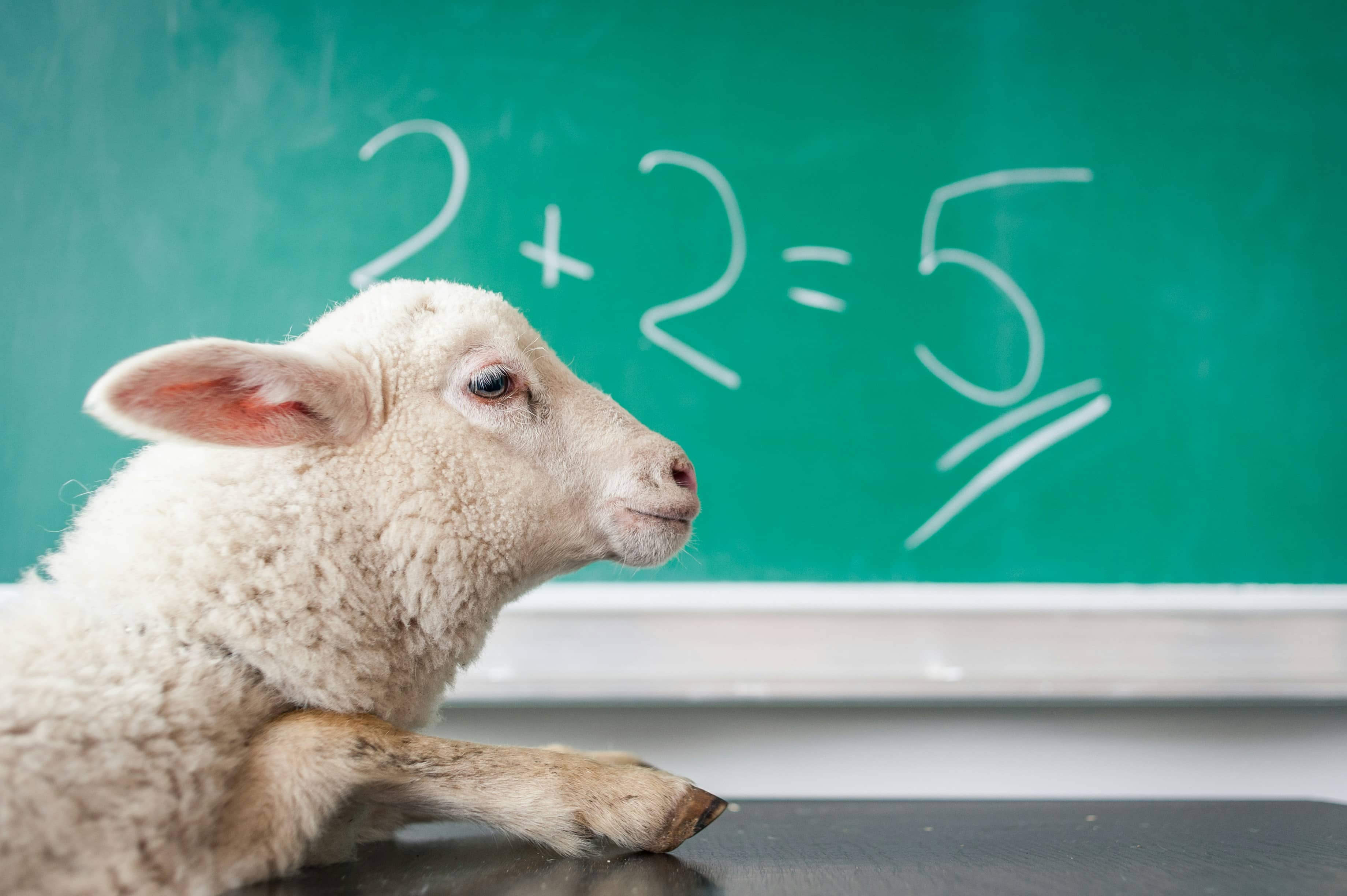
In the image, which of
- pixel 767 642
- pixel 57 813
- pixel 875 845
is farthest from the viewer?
pixel 767 642

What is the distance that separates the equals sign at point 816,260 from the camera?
1048 millimetres

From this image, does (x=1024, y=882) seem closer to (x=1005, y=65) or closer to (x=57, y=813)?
(x=57, y=813)

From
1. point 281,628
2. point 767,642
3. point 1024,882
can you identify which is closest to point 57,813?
point 281,628

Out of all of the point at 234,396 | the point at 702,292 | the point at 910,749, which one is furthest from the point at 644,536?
the point at 910,749

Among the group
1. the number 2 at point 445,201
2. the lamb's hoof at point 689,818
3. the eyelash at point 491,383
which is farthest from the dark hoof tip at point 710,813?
the number 2 at point 445,201

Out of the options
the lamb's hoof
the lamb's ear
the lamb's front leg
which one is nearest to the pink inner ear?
the lamb's ear

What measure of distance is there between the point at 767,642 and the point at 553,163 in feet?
2.16

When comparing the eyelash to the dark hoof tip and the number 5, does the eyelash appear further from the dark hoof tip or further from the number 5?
the number 5

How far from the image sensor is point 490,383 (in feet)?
1.58

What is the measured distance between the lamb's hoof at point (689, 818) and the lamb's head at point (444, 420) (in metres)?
0.14

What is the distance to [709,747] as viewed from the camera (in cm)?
106

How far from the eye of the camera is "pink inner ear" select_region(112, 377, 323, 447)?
0.38 meters

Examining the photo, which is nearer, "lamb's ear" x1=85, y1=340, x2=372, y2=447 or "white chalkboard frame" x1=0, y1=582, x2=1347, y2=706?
"lamb's ear" x1=85, y1=340, x2=372, y2=447

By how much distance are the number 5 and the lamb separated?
654 millimetres
